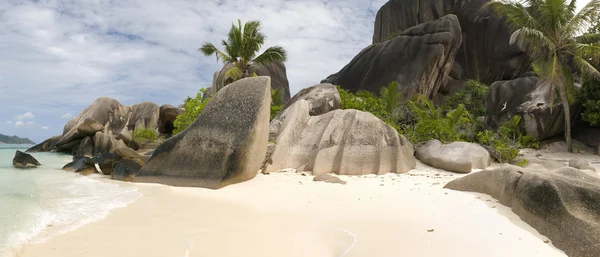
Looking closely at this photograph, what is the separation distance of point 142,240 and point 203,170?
10.7ft

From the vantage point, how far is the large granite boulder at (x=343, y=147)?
7484 millimetres

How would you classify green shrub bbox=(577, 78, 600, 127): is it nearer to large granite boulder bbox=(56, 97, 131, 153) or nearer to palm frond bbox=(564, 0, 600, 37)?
palm frond bbox=(564, 0, 600, 37)

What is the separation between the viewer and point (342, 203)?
4.40 meters

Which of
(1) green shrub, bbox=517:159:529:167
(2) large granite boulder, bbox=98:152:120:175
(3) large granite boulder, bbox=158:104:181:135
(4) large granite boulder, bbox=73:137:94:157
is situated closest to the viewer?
(2) large granite boulder, bbox=98:152:120:175

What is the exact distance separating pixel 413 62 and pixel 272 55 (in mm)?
10414

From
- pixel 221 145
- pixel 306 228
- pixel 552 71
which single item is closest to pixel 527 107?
pixel 552 71

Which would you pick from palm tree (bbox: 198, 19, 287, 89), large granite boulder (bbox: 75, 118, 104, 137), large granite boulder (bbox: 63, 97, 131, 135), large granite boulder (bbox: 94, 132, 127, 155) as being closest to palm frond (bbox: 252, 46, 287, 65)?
palm tree (bbox: 198, 19, 287, 89)

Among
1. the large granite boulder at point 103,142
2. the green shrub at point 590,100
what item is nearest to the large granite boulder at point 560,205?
the green shrub at point 590,100

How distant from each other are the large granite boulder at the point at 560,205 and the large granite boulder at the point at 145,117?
25.3 meters

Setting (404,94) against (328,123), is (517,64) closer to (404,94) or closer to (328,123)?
(404,94)

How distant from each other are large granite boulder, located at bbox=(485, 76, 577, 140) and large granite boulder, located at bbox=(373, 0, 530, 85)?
7.97 metres

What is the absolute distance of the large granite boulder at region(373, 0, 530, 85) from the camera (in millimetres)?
26031

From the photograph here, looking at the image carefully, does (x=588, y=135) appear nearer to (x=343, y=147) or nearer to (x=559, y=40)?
(x=559, y=40)

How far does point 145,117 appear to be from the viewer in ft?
84.2
